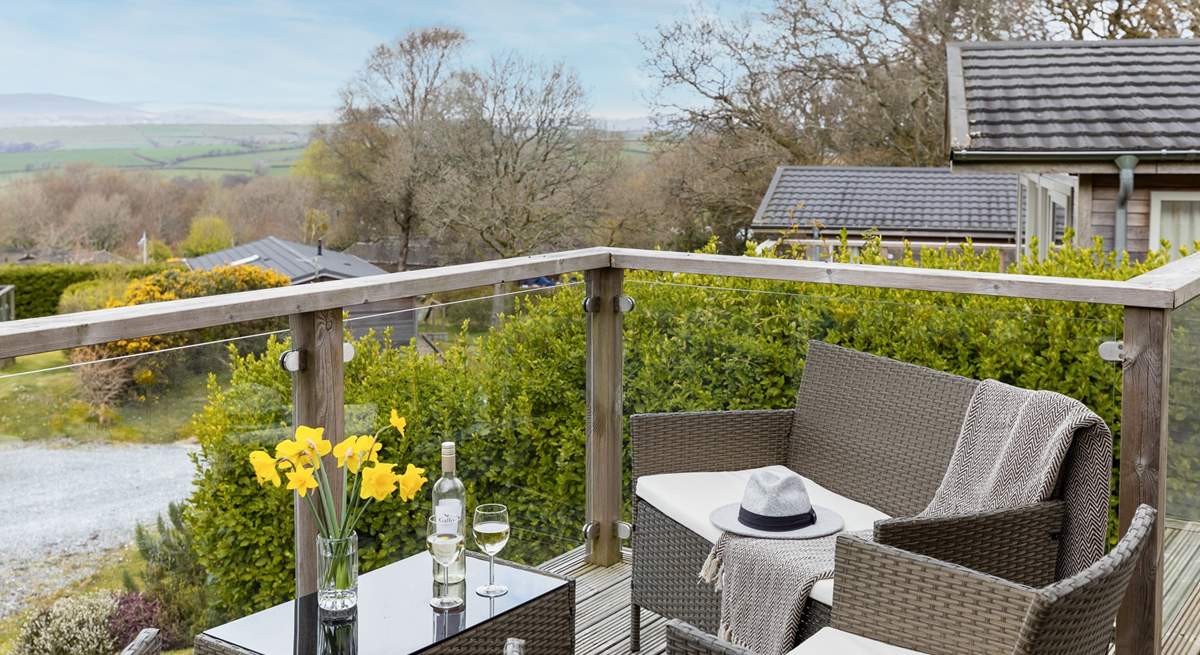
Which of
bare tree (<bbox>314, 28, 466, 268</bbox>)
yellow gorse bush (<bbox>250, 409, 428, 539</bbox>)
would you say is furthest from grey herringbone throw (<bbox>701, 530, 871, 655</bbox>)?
bare tree (<bbox>314, 28, 466, 268</bbox>)

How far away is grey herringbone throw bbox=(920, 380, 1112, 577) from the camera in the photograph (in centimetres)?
209

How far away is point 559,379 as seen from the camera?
334 cm

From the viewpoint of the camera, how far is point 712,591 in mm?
2570

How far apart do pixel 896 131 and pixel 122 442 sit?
2016 centimetres

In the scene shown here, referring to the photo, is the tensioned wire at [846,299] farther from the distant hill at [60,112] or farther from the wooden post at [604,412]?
the distant hill at [60,112]

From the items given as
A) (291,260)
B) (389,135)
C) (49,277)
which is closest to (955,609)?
(291,260)

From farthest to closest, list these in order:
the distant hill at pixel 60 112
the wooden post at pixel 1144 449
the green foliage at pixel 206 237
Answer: the distant hill at pixel 60 112
the green foliage at pixel 206 237
the wooden post at pixel 1144 449

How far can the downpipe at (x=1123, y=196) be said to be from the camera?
6.89 meters

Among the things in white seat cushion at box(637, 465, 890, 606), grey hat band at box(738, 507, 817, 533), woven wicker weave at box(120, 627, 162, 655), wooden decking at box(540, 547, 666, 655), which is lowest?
wooden decking at box(540, 547, 666, 655)

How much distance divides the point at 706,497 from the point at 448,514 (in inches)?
31.8

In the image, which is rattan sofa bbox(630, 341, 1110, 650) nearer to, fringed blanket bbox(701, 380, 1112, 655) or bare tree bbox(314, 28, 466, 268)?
fringed blanket bbox(701, 380, 1112, 655)

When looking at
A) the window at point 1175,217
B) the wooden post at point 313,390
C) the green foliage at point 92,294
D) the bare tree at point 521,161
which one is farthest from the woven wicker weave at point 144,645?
the bare tree at point 521,161

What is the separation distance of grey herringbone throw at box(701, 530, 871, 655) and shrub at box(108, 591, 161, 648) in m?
1.21

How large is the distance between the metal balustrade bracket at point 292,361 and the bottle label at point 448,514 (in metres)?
0.52
